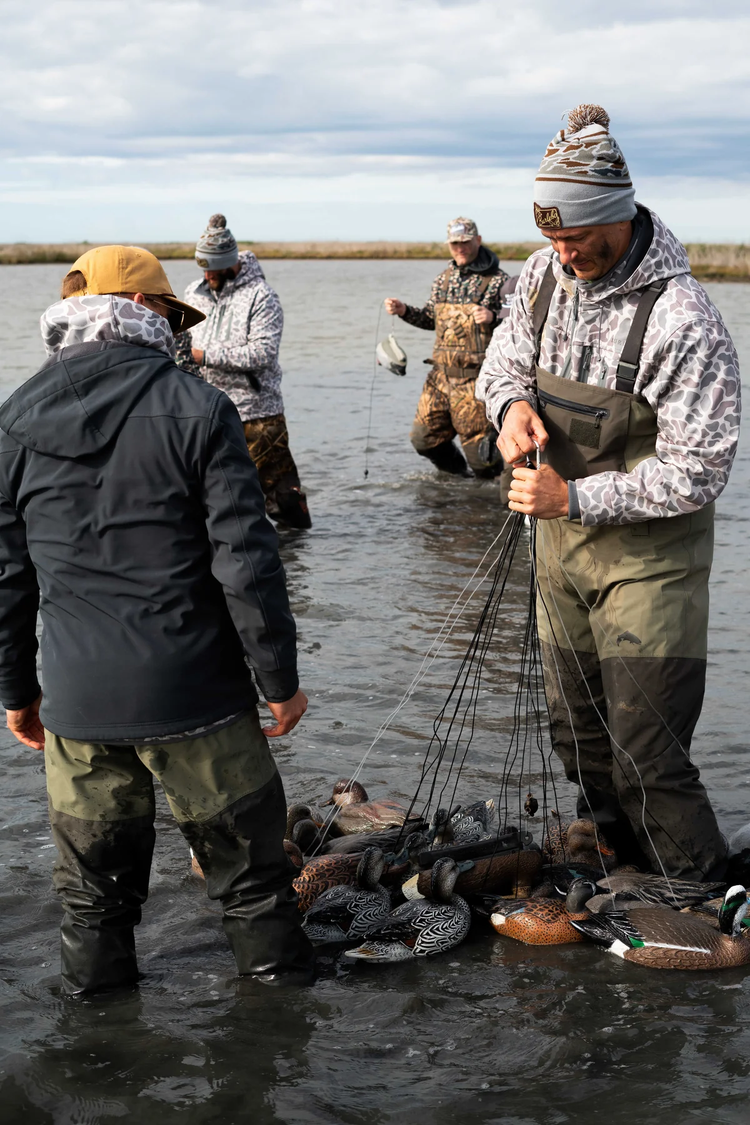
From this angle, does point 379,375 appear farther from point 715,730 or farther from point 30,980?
point 30,980

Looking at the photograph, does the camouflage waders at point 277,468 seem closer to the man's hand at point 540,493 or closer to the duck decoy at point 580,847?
the duck decoy at point 580,847

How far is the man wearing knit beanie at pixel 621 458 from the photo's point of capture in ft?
12.7

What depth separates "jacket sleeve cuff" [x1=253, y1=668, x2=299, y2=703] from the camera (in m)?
3.39

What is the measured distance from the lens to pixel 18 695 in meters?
3.64

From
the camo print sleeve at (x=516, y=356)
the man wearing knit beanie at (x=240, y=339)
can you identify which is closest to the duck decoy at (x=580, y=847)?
the camo print sleeve at (x=516, y=356)

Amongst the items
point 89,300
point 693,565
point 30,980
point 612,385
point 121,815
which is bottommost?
point 30,980

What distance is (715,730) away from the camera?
20.4 ft

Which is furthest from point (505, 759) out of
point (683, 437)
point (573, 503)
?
point (683, 437)

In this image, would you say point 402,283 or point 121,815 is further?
point 402,283

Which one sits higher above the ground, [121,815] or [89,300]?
[89,300]

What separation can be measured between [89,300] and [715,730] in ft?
13.7

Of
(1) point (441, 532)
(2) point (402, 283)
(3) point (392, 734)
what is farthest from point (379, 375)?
(2) point (402, 283)

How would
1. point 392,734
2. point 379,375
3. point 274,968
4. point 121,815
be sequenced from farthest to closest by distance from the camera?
1. point 379,375
2. point 392,734
3. point 274,968
4. point 121,815

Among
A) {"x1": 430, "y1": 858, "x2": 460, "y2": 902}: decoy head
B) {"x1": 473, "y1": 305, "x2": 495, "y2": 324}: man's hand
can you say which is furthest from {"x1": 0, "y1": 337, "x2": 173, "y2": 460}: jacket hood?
{"x1": 473, "y1": 305, "x2": 495, "y2": 324}: man's hand
